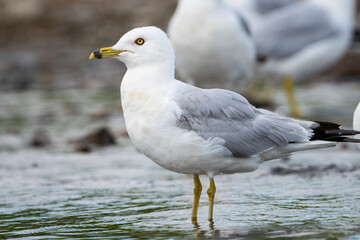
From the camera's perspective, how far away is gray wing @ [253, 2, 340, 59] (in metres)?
11.2

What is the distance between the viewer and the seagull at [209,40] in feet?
32.5

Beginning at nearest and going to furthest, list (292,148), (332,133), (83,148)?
(332,133) → (292,148) → (83,148)

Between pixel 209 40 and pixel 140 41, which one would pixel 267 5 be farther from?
pixel 140 41

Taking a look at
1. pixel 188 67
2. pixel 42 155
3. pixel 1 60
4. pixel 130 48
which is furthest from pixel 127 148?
pixel 1 60

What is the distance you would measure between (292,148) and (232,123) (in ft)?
1.59

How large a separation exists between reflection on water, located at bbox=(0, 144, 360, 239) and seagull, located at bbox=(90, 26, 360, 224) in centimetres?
36

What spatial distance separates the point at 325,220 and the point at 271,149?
0.70 meters

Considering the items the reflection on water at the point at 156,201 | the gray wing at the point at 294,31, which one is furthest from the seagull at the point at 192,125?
the gray wing at the point at 294,31

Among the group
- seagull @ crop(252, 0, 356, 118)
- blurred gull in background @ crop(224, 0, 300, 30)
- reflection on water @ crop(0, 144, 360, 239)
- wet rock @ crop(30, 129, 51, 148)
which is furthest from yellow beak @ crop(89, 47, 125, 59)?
blurred gull in background @ crop(224, 0, 300, 30)

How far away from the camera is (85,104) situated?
495 inches

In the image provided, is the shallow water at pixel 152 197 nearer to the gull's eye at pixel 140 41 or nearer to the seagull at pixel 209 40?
the gull's eye at pixel 140 41

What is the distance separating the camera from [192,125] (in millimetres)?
5238

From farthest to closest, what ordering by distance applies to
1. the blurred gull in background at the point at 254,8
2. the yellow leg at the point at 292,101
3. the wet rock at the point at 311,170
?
the blurred gull in background at the point at 254,8
the yellow leg at the point at 292,101
the wet rock at the point at 311,170

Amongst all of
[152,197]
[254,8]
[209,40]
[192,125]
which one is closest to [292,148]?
[192,125]
